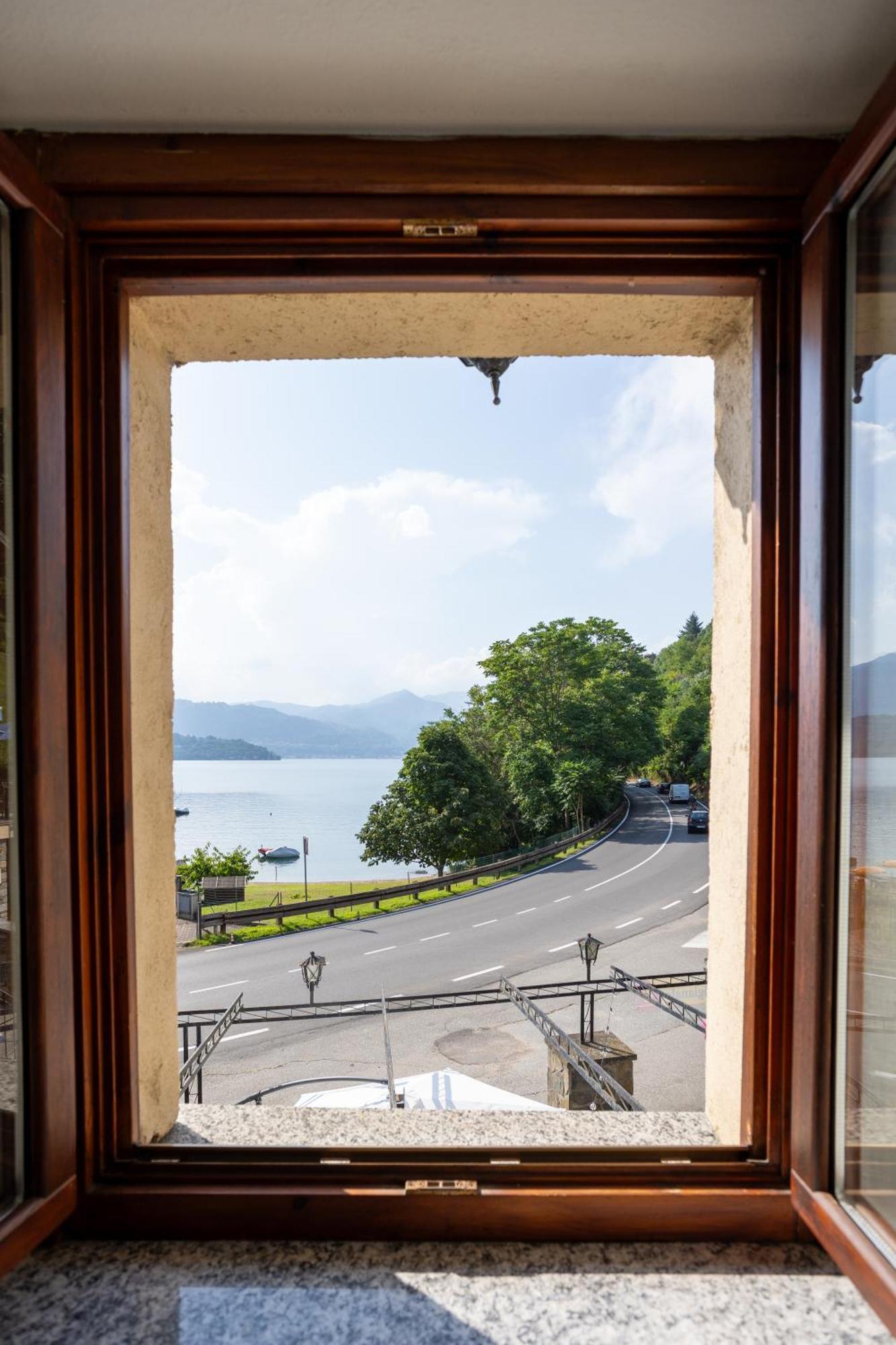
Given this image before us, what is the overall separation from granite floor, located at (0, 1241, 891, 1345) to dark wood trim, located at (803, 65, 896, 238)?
1182 millimetres

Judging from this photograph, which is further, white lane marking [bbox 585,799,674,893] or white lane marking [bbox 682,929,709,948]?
white lane marking [bbox 585,799,674,893]

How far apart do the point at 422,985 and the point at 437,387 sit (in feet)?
24.2

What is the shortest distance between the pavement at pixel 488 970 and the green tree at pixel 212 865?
0.94m

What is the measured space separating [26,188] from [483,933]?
10.5 m

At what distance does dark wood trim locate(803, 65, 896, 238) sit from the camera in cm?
69

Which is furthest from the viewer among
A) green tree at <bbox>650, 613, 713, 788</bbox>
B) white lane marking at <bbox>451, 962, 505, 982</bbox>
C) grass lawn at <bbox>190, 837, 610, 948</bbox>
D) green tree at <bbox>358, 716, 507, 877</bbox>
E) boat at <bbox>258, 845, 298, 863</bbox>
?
boat at <bbox>258, 845, 298, 863</bbox>

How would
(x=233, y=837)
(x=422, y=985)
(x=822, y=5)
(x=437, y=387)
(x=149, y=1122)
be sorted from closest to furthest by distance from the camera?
(x=822, y=5) < (x=149, y=1122) < (x=437, y=387) < (x=422, y=985) < (x=233, y=837)

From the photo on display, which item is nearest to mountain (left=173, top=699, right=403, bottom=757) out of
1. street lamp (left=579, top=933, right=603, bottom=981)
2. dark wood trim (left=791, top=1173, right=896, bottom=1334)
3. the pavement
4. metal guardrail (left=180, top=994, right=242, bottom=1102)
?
the pavement

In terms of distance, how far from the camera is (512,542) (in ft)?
86.6

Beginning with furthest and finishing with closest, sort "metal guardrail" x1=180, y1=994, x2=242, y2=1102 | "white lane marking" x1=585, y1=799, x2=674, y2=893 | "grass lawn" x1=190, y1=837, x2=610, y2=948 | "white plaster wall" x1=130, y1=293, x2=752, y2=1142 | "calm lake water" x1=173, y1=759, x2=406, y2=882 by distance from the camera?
"calm lake water" x1=173, y1=759, x2=406, y2=882 < "white lane marking" x1=585, y1=799, x2=674, y2=893 < "grass lawn" x1=190, y1=837, x2=610, y2=948 < "metal guardrail" x1=180, y1=994, x2=242, y2=1102 < "white plaster wall" x1=130, y1=293, x2=752, y2=1142

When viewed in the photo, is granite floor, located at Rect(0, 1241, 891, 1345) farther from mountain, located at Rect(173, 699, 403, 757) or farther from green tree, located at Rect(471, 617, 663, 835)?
mountain, located at Rect(173, 699, 403, 757)

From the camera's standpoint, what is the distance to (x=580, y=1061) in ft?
7.90

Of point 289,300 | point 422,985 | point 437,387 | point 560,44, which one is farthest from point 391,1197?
point 422,985

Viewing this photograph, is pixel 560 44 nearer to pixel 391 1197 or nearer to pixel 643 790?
pixel 391 1197
